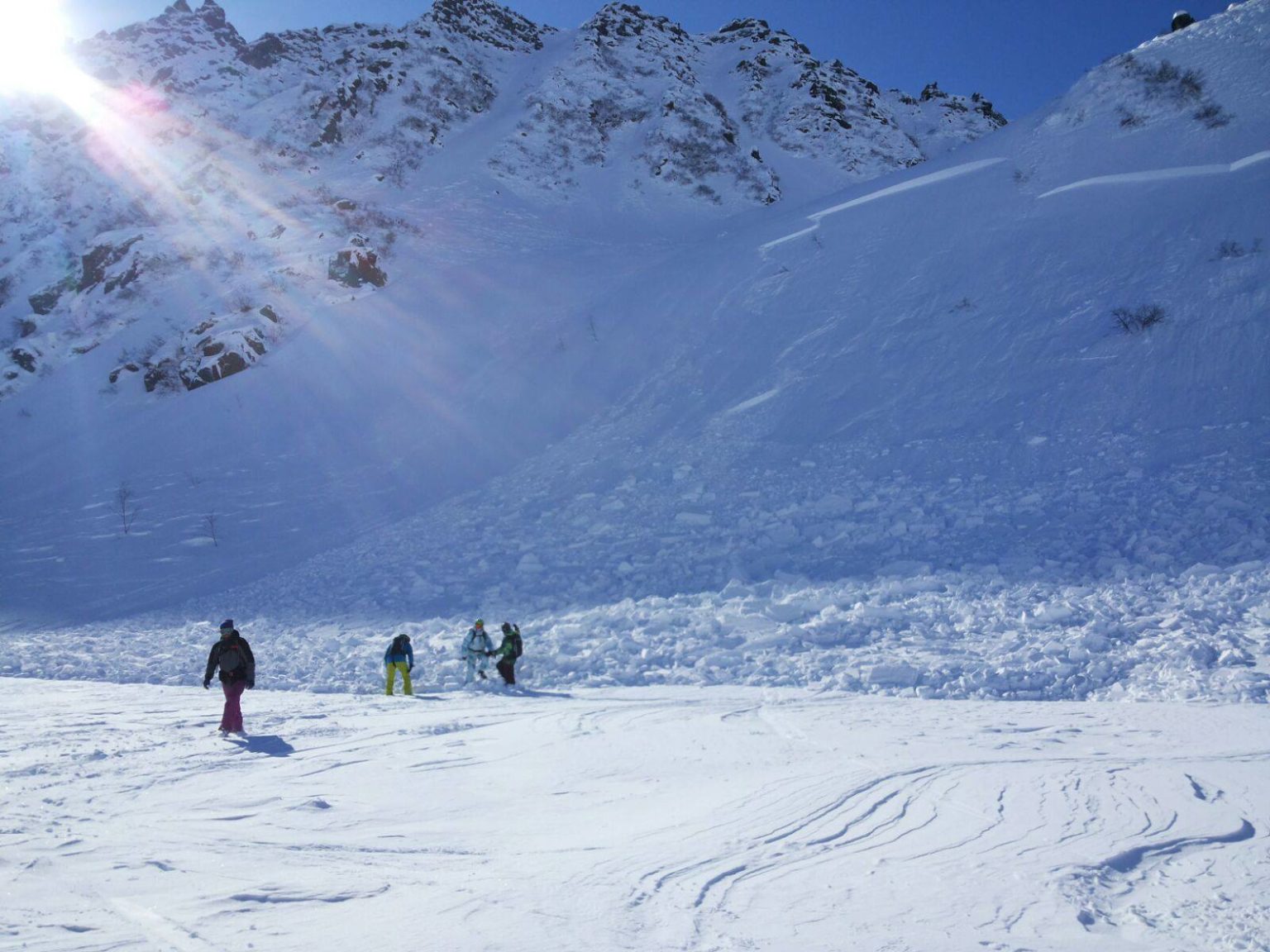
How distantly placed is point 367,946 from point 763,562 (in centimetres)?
982

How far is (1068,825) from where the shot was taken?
4379 millimetres

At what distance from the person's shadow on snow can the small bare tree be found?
47.6 ft

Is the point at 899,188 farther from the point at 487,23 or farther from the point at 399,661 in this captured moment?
the point at 487,23

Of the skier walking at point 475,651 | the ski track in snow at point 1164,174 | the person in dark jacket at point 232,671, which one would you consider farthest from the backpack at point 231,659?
the ski track in snow at point 1164,174

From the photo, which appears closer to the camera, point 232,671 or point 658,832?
point 658,832

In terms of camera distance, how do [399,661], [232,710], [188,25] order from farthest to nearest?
[188,25], [399,661], [232,710]

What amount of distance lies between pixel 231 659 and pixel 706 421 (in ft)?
39.0

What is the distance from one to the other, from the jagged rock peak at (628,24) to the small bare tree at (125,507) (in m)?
55.3

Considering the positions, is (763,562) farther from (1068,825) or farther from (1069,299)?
(1069,299)

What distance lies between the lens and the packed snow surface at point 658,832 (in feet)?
10.7

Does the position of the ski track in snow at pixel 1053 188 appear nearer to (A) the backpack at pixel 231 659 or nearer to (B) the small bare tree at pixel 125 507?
(B) the small bare tree at pixel 125 507

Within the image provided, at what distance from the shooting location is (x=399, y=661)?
10.4 metres

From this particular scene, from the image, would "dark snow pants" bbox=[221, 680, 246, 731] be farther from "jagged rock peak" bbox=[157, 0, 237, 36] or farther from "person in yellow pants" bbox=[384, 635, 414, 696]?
"jagged rock peak" bbox=[157, 0, 237, 36]

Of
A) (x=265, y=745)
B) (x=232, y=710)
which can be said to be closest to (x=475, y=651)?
(x=232, y=710)
